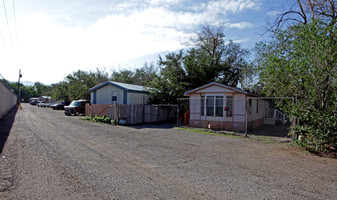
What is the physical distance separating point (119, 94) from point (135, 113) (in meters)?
3.96

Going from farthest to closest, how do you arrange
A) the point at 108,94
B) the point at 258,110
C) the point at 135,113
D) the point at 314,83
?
1. the point at 108,94
2. the point at 258,110
3. the point at 135,113
4. the point at 314,83

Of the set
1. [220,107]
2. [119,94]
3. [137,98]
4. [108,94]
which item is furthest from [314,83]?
[108,94]

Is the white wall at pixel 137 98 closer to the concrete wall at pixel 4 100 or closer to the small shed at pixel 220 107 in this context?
the small shed at pixel 220 107

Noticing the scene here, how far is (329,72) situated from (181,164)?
19.9ft

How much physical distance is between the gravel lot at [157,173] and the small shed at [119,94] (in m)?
11.1

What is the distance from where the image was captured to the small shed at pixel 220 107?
14.1 meters

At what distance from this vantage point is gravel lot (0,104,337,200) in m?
4.17

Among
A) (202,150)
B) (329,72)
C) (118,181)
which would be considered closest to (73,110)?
(202,150)

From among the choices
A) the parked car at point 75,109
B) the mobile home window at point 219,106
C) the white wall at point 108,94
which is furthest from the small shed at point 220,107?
the parked car at point 75,109

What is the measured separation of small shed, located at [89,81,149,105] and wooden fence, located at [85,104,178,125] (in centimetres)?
176

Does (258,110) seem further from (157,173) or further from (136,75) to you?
(136,75)

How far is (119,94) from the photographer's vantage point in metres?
20.1

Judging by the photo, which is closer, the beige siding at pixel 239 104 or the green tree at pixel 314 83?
the green tree at pixel 314 83

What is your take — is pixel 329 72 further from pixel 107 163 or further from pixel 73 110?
pixel 73 110
